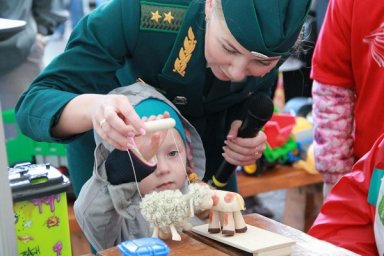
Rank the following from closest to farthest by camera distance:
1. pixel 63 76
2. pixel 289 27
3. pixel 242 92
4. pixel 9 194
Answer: pixel 9 194, pixel 289 27, pixel 63 76, pixel 242 92

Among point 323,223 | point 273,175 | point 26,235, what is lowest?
point 273,175

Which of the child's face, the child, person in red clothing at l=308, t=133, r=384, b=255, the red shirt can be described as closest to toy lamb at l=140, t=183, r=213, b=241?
the child

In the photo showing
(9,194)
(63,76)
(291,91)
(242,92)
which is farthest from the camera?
(291,91)

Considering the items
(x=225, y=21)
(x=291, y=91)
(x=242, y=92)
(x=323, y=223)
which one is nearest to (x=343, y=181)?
(x=323, y=223)

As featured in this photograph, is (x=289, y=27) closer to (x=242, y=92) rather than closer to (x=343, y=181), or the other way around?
(x=242, y=92)

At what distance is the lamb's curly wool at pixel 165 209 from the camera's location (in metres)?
0.99

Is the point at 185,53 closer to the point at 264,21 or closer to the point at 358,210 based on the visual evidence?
the point at 264,21

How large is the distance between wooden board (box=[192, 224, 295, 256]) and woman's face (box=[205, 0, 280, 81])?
28cm

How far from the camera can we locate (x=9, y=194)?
957mm

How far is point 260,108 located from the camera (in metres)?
1.29

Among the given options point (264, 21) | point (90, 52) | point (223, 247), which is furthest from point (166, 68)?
point (223, 247)

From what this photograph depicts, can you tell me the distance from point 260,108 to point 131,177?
1.00 feet

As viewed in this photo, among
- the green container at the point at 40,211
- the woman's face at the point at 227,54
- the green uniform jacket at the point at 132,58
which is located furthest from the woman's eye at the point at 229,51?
the green container at the point at 40,211

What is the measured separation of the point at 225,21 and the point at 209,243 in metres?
0.37
